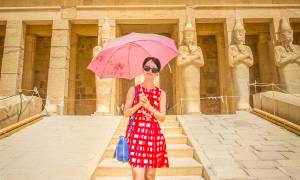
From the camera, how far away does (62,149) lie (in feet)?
17.5

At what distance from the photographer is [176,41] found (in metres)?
13.6

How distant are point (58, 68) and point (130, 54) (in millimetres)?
9523

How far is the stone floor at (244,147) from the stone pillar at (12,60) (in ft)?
26.0

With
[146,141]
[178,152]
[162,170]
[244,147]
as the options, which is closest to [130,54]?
[146,141]

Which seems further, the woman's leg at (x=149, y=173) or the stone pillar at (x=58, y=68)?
the stone pillar at (x=58, y=68)

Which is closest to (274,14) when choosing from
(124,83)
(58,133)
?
(124,83)

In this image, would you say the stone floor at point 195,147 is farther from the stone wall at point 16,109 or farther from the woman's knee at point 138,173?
the woman's knee at point 138,173

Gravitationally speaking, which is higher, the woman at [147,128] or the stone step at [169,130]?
the woman at [147,128]

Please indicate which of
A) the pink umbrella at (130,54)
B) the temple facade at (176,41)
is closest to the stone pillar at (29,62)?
the temple facade at (176,41)

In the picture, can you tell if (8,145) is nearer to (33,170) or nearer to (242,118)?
(33,170)

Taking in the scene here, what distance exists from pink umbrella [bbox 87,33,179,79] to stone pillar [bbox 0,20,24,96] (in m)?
9.91

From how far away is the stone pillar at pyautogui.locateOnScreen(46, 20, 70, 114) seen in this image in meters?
11.7

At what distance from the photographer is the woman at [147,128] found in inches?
112

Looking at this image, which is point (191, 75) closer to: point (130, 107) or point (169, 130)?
point (169, 130)
